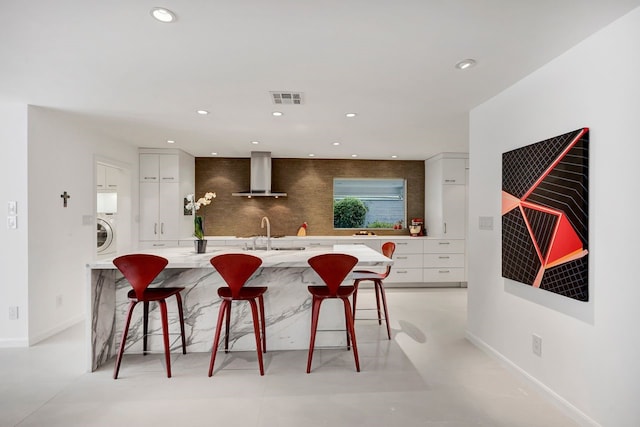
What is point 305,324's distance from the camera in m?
3.03

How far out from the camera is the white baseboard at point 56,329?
3221 mm

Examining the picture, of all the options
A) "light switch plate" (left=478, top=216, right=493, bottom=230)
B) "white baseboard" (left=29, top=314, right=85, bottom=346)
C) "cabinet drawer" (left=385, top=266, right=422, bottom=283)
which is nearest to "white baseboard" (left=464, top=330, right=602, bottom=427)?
"light switch plate" (left=478, top=216, right=493, bottom=230)

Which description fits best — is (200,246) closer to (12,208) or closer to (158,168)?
(12,208)

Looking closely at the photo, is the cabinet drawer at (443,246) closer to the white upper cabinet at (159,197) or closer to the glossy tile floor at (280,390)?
the glossy tile floor at (280,390)

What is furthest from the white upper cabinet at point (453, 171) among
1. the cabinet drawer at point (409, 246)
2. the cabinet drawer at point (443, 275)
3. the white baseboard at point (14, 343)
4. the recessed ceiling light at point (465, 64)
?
the white baseboard at point (14, 343)

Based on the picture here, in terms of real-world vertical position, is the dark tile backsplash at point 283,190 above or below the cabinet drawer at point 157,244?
above

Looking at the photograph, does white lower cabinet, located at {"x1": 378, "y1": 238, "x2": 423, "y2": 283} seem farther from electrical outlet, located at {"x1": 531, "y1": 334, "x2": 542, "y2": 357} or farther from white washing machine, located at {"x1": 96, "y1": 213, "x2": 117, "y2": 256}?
white washing machine, located at {"x1": 96, "y1": 213, "x2": 117, "y2": 256}

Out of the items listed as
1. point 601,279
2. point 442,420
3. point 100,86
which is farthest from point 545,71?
point 100,86

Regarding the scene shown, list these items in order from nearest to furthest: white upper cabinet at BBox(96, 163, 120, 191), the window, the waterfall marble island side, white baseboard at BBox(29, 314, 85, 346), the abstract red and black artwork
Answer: the abstract red and black artwork, the waterfall marble island side, white baseboard at BBox(29, 314, 85, 346), white upper cabinet at BBox(96, 163, 120, 191), the window

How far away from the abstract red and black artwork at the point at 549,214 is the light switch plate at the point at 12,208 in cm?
459

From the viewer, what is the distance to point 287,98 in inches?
117

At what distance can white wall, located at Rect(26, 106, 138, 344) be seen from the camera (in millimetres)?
3230

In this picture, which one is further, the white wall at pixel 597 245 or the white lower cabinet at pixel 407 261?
the white lower cabinet at pixel 407 261

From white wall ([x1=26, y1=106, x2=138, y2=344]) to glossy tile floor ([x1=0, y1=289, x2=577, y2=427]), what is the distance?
18.7 inches
